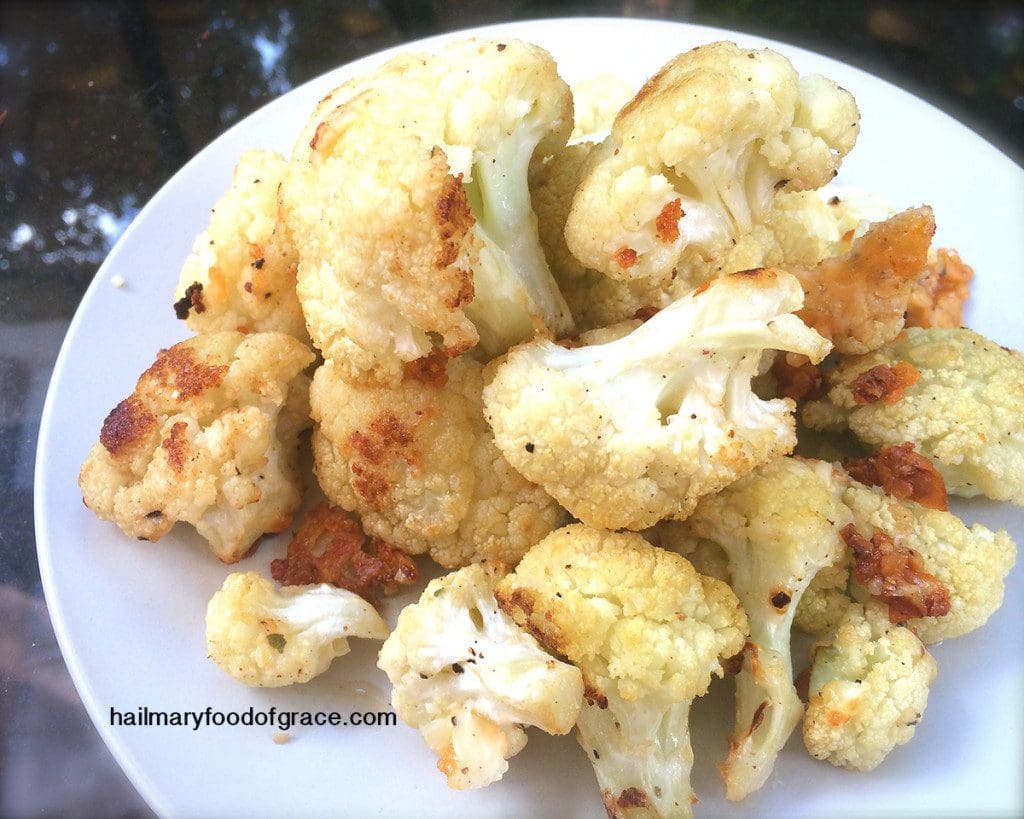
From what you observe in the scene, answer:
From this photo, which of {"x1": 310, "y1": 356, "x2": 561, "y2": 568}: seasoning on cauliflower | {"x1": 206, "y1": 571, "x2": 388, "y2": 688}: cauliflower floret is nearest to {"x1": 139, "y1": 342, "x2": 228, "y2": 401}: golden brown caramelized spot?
{"x1": 310, "y1": 356, "x2": 561, "y2": 568}: seasoning on cauliflower

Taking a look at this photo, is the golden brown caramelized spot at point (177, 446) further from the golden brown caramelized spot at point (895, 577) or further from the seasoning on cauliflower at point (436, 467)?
the golden brown caramelized spot at point (895, 577)

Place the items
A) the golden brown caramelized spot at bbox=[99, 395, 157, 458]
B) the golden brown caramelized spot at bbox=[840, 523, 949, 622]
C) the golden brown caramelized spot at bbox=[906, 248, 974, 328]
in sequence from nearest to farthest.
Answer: the golden brown caramelized spot at bbox=[840, 523, 949, 622] → the golden brown caramelized spot at bbox=[99, 395, 157, 458] → the golden brown caramelized spot at bbox=[906, 248, 974, 328]

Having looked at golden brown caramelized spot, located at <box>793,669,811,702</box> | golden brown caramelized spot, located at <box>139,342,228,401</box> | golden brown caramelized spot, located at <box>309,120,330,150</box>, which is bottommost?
golden brown caramelized spot, located at <box>793,669,811,702</box>


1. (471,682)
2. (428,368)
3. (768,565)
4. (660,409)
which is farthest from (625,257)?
(471,682)

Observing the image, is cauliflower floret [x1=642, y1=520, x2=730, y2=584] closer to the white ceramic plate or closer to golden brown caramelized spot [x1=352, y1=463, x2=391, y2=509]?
the white ceramic plate

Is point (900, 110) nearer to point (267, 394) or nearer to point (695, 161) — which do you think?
point (695, 161)

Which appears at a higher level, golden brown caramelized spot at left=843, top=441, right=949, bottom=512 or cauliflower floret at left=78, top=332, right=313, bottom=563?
cauliflower floret at left=78, top=332, right=313, bottom=563

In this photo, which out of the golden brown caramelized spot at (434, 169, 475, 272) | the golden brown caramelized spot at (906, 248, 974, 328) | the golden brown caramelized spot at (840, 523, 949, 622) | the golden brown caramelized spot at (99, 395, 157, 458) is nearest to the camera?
the golden brown caramelized spot at (434, 169, 475, 272)
